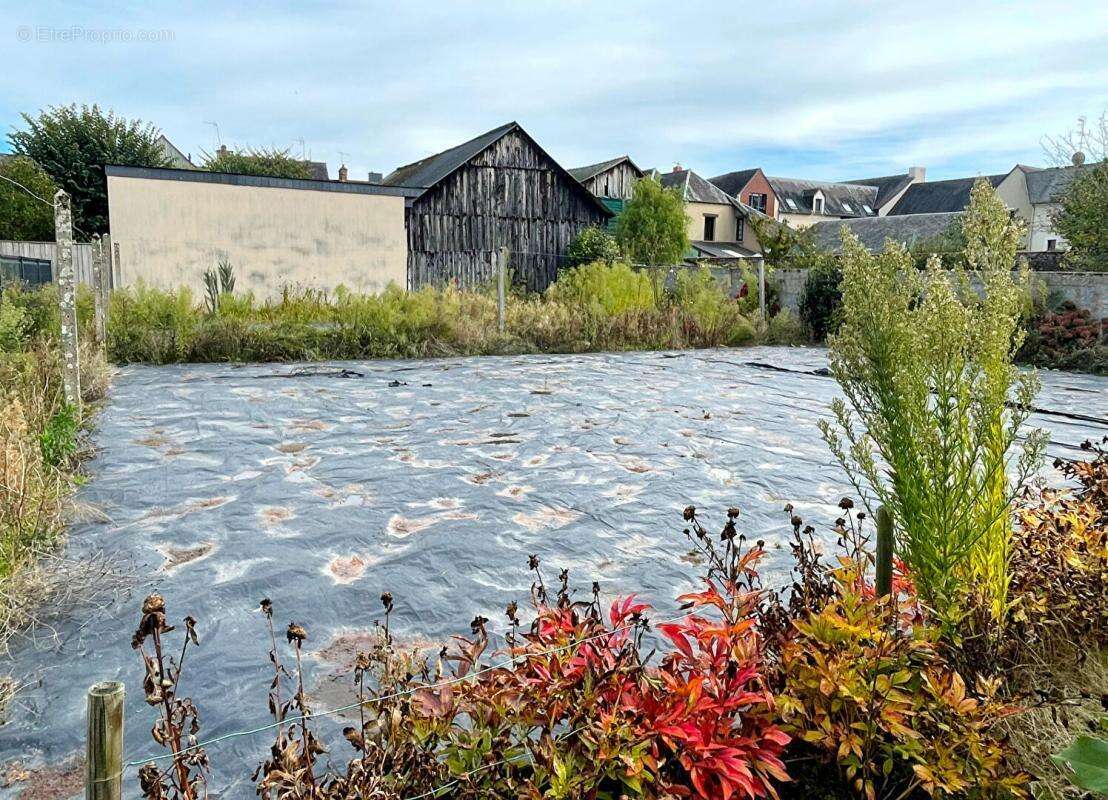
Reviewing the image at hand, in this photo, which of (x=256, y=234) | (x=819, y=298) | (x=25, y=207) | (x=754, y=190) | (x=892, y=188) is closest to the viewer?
(x=819, y=298)

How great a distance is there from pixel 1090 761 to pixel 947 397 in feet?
3.86

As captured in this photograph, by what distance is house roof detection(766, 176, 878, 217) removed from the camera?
44.8 m

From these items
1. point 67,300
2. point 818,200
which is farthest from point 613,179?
point 67,300

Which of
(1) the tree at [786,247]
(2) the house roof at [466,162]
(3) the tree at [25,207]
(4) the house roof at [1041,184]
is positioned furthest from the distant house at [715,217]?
(3) the tree at [25,207]

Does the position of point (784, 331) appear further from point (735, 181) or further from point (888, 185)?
point (888, 185)

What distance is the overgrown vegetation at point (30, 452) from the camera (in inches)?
112

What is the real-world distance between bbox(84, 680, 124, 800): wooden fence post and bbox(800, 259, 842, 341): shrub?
1299cm

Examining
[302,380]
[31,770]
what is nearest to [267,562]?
[31,770]

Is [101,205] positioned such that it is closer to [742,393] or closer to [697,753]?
[742,393]

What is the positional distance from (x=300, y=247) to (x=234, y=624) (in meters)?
15.6

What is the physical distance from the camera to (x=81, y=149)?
2552 centimetres

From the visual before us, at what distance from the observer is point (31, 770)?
190cm

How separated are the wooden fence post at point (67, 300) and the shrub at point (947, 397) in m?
5.01

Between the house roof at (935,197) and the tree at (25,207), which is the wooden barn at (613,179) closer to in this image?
the tree at (25,207)
